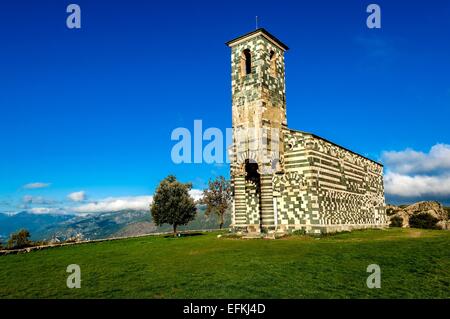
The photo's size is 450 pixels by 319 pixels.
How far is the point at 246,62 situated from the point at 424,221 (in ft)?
105

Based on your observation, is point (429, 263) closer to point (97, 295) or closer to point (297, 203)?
point (97, 295)

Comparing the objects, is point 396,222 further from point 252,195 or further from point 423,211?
point 252,195

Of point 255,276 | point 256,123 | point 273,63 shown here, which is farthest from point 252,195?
point 255,276

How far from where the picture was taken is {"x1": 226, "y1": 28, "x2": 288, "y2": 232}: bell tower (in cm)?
2630

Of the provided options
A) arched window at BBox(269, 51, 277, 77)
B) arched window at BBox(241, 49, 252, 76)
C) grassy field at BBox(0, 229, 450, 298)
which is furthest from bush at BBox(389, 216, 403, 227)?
grassy field at BBox(0, 229, 450, 298)

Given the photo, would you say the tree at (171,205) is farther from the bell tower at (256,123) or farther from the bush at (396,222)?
the bush at (396,222)

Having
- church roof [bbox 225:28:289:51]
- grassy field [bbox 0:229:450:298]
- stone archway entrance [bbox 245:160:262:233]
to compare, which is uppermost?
church roof [bbox 225:28:289:51]

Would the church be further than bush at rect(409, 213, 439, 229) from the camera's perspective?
No

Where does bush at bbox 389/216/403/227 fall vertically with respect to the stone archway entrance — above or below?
below

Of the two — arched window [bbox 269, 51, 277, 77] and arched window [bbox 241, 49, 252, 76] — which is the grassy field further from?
arched window [bbox 269, 51, 277, 77]

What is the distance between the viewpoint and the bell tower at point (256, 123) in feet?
86.3
